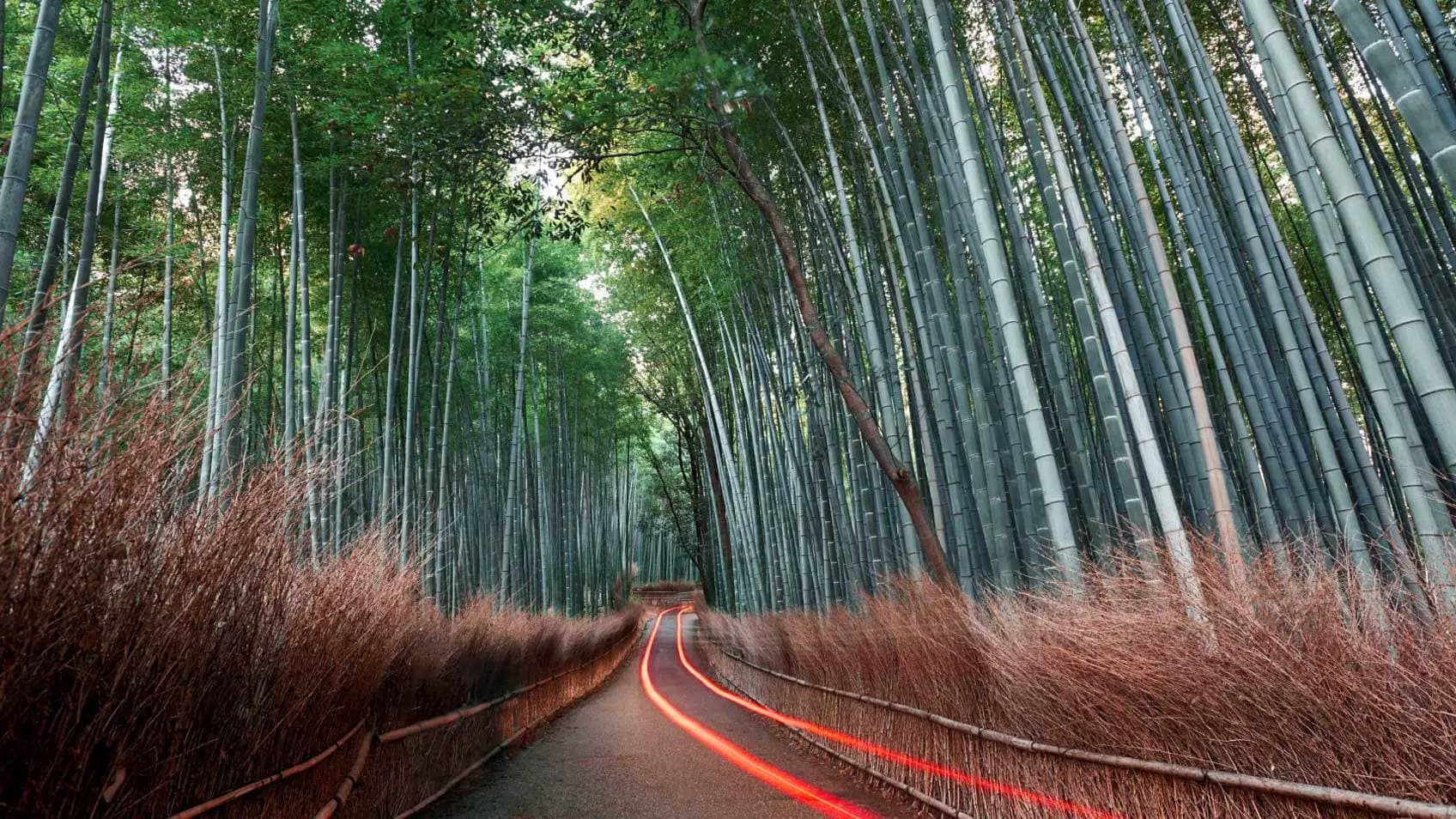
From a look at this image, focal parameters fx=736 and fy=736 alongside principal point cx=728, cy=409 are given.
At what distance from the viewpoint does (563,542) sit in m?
11.3

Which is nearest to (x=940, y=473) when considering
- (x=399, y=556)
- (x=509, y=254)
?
(x=399, y=556)

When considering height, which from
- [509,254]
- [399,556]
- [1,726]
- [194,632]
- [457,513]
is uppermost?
[509,254]

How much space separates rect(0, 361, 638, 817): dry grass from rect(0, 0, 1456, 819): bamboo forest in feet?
0.04

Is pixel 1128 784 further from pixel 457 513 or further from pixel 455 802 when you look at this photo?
pixel 457 513

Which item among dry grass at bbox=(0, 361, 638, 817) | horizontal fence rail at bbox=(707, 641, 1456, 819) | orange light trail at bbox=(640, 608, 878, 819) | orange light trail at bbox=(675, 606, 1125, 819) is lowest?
orange light trail at bbox=(640, 608, 878, 819)

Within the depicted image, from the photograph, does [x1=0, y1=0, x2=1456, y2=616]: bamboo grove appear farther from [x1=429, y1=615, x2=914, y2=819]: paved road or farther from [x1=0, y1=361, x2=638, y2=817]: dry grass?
[x1=429, y1=615, x2=914, y2=819]: paved road

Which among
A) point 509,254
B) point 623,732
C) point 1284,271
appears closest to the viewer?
point 1284,271

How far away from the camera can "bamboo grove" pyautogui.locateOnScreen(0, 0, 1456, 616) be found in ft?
7.79

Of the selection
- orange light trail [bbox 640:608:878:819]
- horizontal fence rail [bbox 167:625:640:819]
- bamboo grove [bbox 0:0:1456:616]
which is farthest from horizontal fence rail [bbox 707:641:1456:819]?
horizontal fence rail [bbox 167:625:640:819]

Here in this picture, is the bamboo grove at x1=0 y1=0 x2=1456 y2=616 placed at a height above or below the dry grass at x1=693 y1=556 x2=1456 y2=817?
above

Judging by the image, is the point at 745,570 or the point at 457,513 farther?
the point at 745,570

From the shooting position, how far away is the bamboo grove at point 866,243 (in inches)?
93.5

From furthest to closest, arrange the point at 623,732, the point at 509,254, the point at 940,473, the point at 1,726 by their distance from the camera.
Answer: the point at 509,254
the point at 623,732
the point at 940,473
the point at 1,726

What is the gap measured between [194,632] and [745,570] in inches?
337
